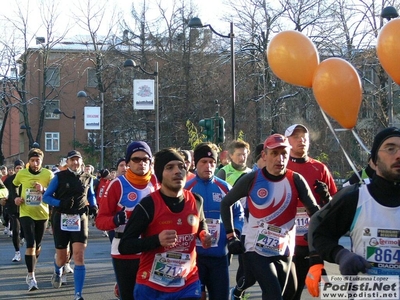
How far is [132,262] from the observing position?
6828 millimetres

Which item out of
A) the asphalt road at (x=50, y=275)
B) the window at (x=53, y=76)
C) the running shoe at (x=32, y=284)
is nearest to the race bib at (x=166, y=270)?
the asphalt road at (x=50, y=275)

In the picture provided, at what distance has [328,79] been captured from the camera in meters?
5.47

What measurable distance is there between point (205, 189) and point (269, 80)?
97.7ft

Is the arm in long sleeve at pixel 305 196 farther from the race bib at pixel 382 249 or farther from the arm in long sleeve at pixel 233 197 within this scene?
the race bib at pixel 382 249

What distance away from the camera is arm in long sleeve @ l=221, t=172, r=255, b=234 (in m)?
6.52

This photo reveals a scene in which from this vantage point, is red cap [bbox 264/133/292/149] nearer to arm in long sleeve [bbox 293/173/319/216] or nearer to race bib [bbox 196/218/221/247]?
arm in long sleeve [bbox 293/173/319/216]

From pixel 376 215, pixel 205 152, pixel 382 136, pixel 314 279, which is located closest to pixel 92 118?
pixel 205 152

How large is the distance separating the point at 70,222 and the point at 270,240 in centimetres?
428

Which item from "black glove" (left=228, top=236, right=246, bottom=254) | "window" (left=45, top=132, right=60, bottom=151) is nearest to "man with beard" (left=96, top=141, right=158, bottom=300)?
"black glove" (left=228, top=236, right=246, bottom=254)

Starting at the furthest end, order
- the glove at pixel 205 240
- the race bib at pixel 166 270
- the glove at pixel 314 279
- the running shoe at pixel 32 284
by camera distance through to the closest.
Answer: the running shoe at pixel 32 284 < the glove at pixel 205 240 < the race bib at pixel 166 270 < the glove at pixel 314 279

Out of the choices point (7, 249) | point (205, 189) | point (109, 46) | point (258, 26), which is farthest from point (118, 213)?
point (109, 46)

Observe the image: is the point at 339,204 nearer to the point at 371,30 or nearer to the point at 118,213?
the point at 118,213

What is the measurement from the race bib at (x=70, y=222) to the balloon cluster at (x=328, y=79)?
185 inches

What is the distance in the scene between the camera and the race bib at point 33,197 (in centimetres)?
1127
